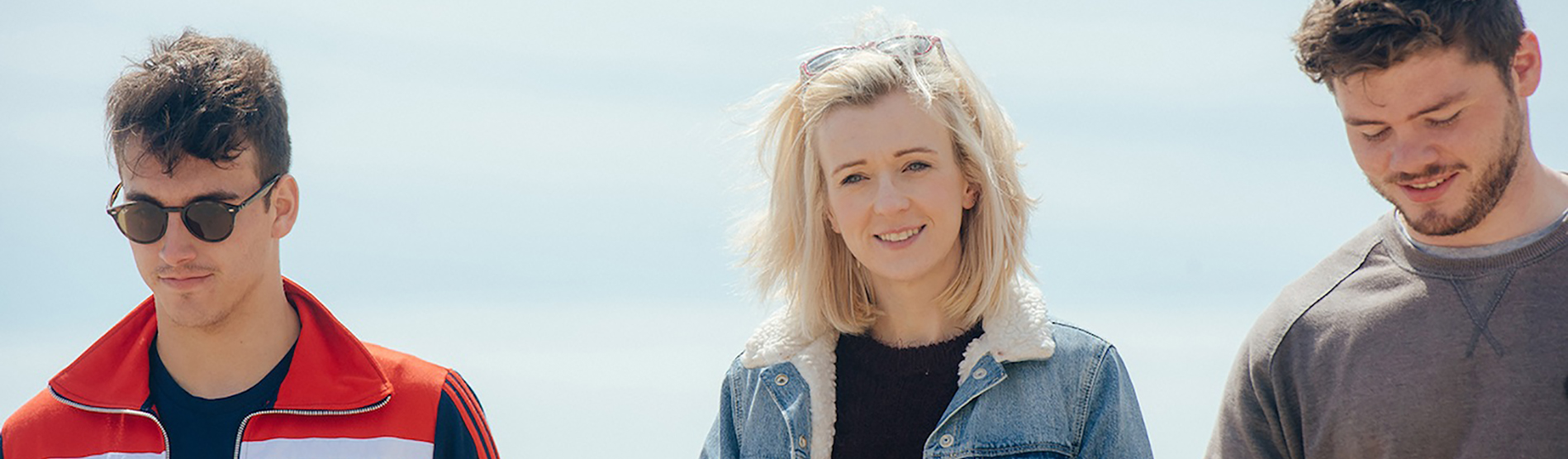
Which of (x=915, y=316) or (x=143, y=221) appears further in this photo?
(x=915, y=316)

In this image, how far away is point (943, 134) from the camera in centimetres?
487

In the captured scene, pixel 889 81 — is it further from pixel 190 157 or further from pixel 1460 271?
pixel 190 157

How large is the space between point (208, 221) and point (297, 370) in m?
0.54

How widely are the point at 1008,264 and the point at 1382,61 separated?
1.33 m

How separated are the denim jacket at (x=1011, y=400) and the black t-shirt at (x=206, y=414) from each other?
60.5 inches

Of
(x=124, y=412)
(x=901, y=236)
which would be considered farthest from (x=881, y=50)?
(x=124, y=412)

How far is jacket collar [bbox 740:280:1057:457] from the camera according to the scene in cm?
477

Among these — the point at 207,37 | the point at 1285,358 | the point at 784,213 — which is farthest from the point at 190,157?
the point at 1285,358

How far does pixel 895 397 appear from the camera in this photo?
16.0ft

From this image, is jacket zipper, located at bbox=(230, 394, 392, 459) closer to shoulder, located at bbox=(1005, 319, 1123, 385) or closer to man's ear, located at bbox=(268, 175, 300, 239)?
man's ear, located at bbox=(268, 175, 300, 239)

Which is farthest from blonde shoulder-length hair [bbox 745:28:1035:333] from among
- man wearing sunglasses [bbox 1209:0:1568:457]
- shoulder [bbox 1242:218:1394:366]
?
man wearing sunglasses [bbox 1209:0:1568:457]

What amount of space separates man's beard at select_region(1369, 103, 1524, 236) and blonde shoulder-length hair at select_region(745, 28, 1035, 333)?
1160mm

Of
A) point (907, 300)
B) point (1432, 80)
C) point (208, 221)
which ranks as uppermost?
point (1432, 80)

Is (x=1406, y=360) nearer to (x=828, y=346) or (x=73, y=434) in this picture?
(x=828, y=346)
